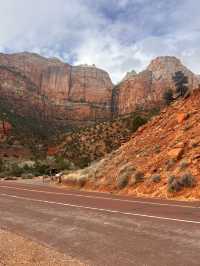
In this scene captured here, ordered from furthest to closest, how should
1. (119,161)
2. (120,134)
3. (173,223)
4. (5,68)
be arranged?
(5,68), (120,134), (119,161), (173,223)

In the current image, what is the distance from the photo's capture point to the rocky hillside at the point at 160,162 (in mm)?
18391

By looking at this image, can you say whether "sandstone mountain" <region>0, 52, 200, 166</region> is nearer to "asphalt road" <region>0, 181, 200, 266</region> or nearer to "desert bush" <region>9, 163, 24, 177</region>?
"desert bush" <region>9, 163, 24, 177</region>

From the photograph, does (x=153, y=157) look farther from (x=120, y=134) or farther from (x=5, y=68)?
(x=5, y=68)

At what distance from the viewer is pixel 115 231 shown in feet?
30.4

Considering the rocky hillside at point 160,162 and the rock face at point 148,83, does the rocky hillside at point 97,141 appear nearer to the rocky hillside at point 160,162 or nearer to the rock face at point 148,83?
the rocky hillside at point 160,162

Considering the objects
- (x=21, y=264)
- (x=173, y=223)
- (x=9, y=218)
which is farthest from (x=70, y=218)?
(x=21, y=264)

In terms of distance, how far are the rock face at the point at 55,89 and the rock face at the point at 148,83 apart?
5.96 meters

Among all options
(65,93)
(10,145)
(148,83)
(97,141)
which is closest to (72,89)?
(65,93)

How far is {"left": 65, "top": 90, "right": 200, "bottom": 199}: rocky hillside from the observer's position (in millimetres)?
18391

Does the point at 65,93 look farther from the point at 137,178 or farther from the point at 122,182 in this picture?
the point at 137,178

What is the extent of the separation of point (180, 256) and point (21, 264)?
284 centimetres

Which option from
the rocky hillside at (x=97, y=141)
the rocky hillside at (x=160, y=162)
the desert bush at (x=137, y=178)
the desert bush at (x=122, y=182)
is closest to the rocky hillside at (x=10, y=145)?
the rocky hillside at (x=97, y=141)

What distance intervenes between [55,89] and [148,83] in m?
44.4

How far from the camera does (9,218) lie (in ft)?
40.3
